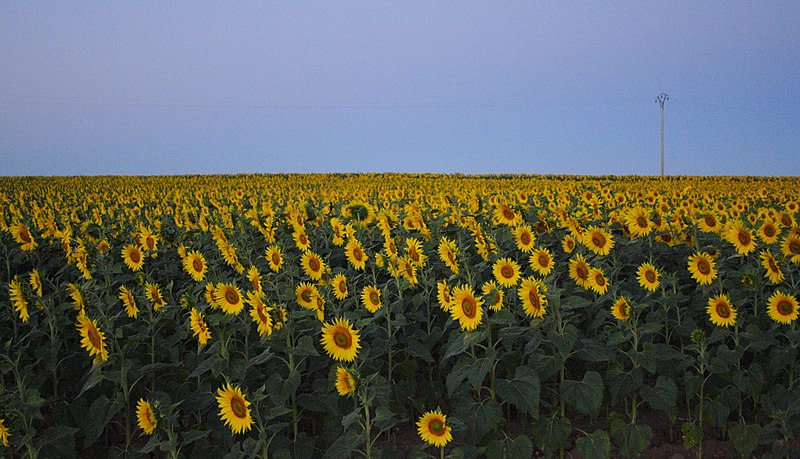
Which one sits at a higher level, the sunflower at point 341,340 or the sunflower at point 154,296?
the sunflower at point 154,296

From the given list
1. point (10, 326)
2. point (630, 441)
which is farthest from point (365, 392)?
point (10, 326)

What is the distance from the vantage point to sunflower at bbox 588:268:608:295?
4.71 meters

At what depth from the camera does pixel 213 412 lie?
450cm

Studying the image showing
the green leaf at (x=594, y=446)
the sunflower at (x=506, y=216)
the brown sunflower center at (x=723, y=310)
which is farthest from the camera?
the sunflower at (x=506, y=216)

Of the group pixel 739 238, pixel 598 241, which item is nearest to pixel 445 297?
pixel 598 241

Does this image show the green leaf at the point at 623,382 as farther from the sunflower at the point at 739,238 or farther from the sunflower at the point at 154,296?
the sunflower at the point at 154,296

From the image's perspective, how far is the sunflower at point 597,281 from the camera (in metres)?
4.71

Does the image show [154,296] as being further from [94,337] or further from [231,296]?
[231,296]

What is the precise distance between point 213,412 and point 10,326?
130 inches

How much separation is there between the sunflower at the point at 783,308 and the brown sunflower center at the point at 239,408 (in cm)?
368

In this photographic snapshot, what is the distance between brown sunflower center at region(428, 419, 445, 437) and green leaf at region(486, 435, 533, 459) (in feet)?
1.72

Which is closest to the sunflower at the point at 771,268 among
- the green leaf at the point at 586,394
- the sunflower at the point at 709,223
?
the sunflower at the point at 709,223

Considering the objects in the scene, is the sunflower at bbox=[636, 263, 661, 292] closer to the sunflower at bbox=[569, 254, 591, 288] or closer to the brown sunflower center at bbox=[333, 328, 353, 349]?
the sunflower at bbox=[569, 254, 591, 288]

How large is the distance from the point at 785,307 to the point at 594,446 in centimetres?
180
